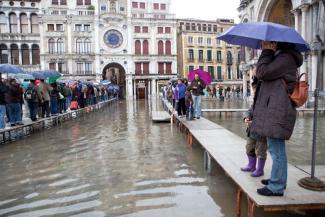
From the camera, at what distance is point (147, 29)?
191 ft

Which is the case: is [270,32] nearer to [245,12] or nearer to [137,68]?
[245,12]

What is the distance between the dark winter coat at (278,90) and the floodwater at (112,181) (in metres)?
1.31

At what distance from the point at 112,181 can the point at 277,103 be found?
3.44m

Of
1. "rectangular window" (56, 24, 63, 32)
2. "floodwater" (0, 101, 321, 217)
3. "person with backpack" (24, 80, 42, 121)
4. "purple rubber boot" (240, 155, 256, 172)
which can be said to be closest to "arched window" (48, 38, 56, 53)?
"rectangular window" (56, 24, 63, 32)

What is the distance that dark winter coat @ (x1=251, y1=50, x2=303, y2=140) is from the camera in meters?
3.65

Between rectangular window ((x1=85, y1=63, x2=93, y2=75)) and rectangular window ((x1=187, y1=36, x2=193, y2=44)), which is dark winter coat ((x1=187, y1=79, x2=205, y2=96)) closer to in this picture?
rectangular window ((x1=85, y1=63, x2=93, y2=75))

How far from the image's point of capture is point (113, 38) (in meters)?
56.8

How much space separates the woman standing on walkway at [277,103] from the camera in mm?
3654

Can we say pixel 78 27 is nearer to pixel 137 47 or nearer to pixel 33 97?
pixel 137 47

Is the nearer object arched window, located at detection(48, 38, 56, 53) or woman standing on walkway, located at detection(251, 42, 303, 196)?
woman standing on walkway, located at detection(251, 42, 303, 196)

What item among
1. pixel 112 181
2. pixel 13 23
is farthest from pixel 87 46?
pixel 112 181

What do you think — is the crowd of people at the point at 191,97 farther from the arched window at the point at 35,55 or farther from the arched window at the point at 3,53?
the arched window at the point at 35,55

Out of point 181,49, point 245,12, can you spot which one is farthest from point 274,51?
point 181,49

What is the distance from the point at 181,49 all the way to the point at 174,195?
60.9 meters
